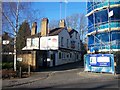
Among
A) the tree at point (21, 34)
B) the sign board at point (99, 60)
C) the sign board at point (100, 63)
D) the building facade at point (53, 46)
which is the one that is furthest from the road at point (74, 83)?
the building facade at point (53, 46)

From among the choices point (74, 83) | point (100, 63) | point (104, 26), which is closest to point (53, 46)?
point (104, 26)

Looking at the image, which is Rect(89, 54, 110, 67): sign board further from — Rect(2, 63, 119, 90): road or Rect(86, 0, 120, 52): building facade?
Rect(2, 63, 119, 90): road

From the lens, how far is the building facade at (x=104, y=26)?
32944 mm

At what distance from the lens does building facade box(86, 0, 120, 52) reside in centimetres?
3294

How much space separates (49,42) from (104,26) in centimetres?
1661

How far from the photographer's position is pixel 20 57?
3669cm

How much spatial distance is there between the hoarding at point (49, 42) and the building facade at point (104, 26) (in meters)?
10.9

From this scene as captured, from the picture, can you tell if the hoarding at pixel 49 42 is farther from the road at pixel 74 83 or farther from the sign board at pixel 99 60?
the road at pixel 74 83

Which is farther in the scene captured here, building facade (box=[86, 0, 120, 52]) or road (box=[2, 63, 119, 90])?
building facade (box=[86, 0, 120, 52])

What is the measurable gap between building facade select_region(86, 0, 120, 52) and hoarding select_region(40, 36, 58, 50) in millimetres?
10878

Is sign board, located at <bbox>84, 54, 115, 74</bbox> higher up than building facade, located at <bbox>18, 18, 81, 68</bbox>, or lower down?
lower down

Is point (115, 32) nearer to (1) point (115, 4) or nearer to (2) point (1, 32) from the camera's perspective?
(1) point (115, 4)

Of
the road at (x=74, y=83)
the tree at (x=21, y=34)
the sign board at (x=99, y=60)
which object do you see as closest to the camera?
the road at (x=74, y=83)

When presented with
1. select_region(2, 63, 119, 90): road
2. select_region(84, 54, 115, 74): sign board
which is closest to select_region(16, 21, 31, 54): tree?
select_region(84, 54, 115, 74): sign board
